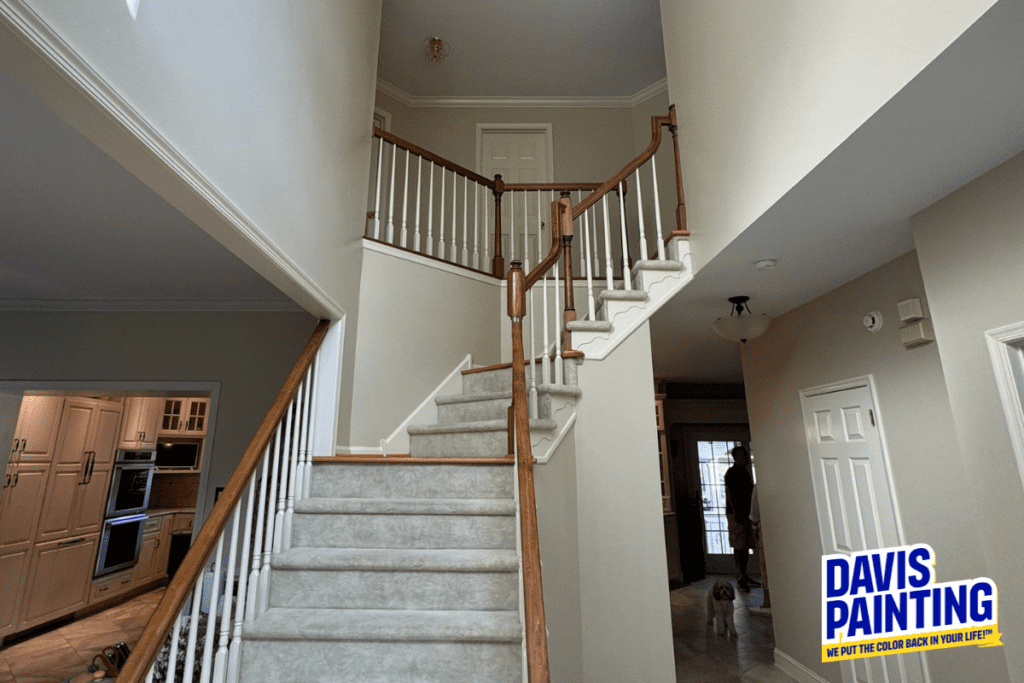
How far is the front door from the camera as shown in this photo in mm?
2945

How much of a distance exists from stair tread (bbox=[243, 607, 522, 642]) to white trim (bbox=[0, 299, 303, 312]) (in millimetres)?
2397

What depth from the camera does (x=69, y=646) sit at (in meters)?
4.39

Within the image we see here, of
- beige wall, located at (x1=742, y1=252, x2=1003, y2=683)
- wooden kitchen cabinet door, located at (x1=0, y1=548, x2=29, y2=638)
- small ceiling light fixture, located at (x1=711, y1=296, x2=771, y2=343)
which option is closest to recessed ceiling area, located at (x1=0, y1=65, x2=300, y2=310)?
wooden kitchen cabinet door, located at (x1=0, y1=548, x2=29, y2=638)

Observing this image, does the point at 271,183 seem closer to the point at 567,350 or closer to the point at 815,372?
the point at 567,350

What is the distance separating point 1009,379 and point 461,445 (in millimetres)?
2449

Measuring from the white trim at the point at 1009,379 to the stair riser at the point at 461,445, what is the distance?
206cm

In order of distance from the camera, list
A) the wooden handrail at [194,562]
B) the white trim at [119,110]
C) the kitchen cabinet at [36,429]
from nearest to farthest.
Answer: the white trim at [119,110]
the wooden handrail at [194,562]
the kitchen cabinet at [36,429]

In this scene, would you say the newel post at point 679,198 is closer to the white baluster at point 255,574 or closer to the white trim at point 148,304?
the white baluster at point 255,574

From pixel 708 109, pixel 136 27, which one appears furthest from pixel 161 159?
pixel 708 109

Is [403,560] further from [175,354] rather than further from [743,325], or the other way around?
[175,354]

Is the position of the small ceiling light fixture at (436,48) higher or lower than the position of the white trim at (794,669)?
higher

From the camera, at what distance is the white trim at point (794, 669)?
3.51 m

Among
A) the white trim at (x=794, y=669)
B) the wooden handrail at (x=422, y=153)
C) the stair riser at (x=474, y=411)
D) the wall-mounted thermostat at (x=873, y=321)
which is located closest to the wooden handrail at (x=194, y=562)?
the stair riser at (x=474, y=411)

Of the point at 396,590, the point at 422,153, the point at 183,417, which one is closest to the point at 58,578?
the point at 183,417
